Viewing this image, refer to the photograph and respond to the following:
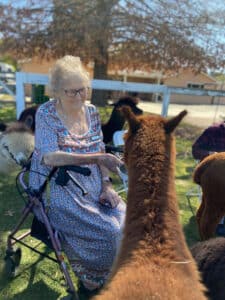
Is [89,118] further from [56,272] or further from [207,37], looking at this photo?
[207,37]

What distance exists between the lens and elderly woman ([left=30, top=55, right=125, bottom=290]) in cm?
239

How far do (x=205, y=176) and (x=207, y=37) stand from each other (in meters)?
8.98

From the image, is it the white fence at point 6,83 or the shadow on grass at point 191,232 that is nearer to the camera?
the shadow on grass at point 191,232

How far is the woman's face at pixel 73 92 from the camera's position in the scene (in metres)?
2.50

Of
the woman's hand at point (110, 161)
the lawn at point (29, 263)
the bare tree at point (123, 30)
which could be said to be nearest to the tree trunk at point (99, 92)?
the bare tree at point (123, 30)

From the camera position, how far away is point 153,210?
61.8 inches

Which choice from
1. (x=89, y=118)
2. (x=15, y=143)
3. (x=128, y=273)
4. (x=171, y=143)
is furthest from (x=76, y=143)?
(x=15, y=143)

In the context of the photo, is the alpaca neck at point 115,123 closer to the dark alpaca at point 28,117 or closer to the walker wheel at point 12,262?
the dark alpaca at point 28,117

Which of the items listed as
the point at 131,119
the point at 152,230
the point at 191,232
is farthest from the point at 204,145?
the point at 152,230

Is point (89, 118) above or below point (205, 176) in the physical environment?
above

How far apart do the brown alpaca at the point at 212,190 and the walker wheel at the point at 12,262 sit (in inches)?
70.7

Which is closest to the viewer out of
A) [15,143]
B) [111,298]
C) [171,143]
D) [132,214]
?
[111,298]

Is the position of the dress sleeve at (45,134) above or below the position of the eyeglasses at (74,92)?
below

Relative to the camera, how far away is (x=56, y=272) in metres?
3.11
